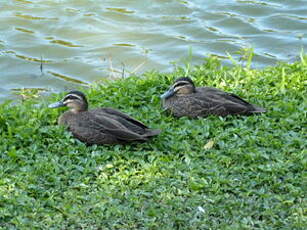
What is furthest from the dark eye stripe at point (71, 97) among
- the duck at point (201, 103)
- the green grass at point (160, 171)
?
the duck at point (201, 103)

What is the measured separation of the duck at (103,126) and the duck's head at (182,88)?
945 mm

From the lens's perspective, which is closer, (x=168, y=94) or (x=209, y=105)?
(x=209, y=105)

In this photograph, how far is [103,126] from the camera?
7316 millimetres

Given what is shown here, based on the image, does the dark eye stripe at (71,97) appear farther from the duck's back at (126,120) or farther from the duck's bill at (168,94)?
the duck's bill at (168,94)

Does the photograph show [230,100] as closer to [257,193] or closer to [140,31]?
[257,193]

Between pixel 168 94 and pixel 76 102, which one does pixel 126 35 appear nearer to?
pixel 168 94

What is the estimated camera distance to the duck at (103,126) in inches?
284

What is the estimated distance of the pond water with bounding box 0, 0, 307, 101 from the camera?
37.8ft

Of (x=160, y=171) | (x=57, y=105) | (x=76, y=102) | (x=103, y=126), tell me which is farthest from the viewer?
(x=57, y=105)

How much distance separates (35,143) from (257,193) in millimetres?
2390

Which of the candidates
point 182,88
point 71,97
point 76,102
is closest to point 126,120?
point 76,102

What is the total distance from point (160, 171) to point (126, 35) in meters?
6.22

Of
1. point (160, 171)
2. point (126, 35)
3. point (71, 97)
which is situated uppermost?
point (71, 97)

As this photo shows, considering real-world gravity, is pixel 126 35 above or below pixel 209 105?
below
